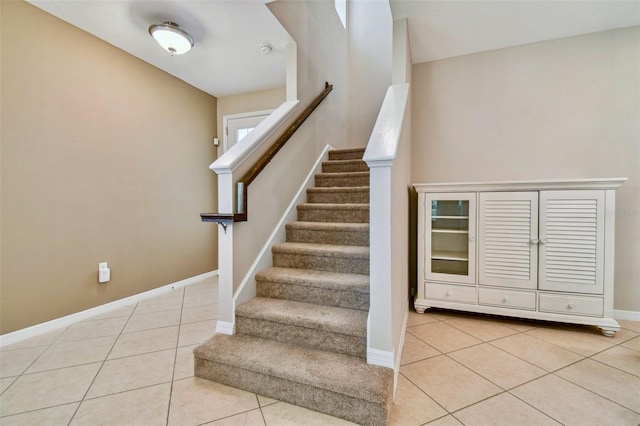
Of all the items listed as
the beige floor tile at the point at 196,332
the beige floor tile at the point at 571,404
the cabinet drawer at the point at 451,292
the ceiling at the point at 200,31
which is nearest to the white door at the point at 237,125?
the ceiling at the point at 200,31

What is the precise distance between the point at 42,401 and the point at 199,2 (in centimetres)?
278

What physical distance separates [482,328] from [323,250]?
4.91 ft

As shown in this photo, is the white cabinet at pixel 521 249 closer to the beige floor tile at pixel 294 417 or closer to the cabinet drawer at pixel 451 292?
the cabinet drawer at pixel 451 292

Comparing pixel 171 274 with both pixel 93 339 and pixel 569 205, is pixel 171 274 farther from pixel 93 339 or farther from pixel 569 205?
pixel 569 205

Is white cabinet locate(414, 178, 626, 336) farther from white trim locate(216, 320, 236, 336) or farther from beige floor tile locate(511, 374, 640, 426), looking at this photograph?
white trim locate(216, 320, 236, 336)

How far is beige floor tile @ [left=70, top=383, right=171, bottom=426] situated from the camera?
1279 millimetres

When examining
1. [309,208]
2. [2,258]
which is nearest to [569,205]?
[309,208]

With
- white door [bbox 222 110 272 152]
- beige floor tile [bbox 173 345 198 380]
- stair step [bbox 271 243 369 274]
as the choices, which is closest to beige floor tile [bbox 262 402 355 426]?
beige floor tile [bbox 173 345 198 380]

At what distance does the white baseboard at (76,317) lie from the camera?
79.8 inches

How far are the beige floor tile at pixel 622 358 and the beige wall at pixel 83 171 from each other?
3.97 meters

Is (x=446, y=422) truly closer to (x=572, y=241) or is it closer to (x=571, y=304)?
(x=571, y=304)

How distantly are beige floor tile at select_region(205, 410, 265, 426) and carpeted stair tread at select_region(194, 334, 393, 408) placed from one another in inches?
7.2

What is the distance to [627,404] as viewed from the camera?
1.39 metres

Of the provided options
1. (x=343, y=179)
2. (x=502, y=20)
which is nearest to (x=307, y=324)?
(x=343, y=179)
